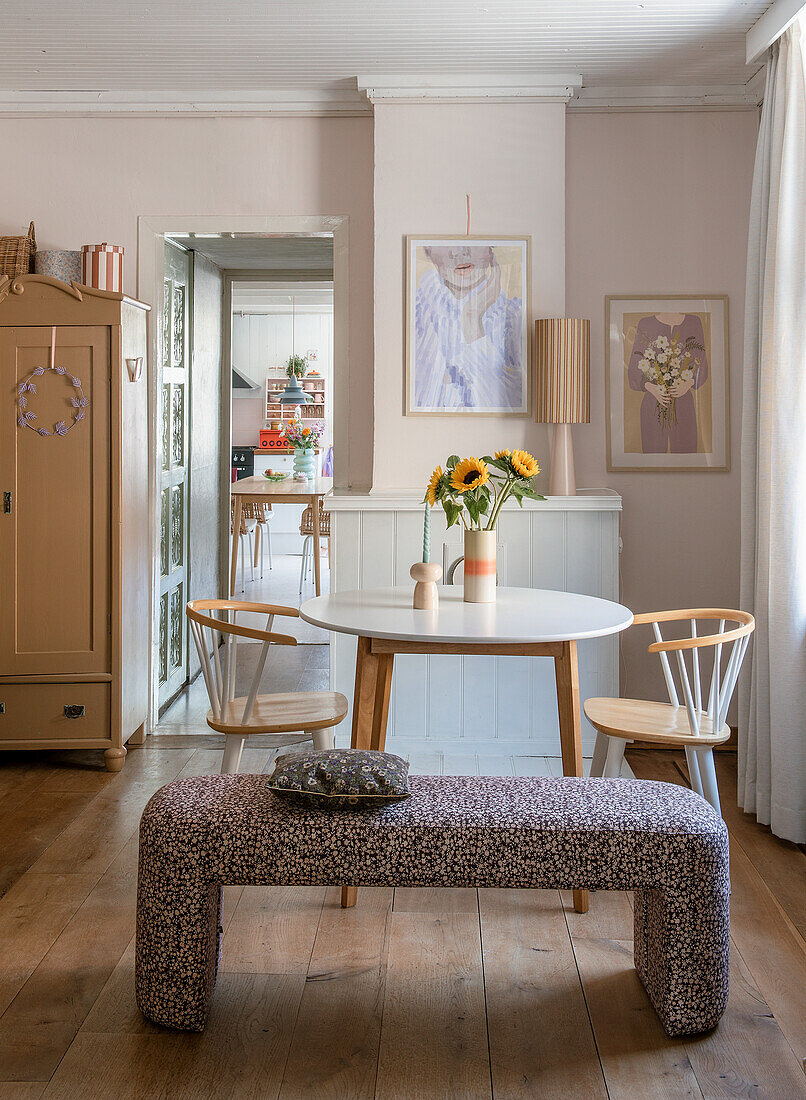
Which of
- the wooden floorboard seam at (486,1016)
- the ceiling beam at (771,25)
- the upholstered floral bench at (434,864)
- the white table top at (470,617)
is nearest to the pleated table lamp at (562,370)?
the white table top at (470,617)

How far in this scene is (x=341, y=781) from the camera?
214 centimetres

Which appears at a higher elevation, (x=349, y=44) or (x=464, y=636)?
(x=349, y=44)

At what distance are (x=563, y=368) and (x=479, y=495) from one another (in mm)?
1258

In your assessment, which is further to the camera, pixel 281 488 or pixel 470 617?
pixel 281 488

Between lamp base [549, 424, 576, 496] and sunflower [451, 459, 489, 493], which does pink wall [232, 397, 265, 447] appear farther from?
sunflower [451, 459, 489, 493]

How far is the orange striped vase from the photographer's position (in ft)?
10.1

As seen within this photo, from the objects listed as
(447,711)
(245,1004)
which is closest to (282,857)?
(245,1004)

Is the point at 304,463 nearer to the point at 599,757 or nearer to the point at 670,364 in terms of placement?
the point at 670,364

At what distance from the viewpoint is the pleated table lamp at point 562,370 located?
13.1 feet

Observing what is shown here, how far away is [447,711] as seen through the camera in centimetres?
418

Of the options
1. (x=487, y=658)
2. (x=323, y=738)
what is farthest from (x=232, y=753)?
(x=487, y=658)

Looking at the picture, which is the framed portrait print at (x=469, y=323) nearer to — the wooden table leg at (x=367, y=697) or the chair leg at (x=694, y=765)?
the wooden table leg at (x=367, y=697)

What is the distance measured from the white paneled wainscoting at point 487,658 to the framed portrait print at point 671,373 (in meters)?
0.44

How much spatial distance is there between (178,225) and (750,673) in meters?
3.00
